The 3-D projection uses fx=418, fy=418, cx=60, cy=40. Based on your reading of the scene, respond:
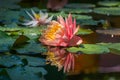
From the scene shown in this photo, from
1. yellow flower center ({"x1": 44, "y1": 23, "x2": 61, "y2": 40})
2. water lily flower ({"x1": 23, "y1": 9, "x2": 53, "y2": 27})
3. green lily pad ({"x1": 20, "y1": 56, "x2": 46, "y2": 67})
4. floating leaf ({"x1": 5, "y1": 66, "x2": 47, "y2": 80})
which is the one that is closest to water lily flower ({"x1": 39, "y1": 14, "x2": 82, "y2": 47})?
yellow flower center ({"x1": 44, "y1": 23, "x2": 61, "y2": 40})

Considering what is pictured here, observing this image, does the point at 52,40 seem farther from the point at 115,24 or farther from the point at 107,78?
the point at 115,24

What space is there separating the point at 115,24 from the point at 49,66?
1.71 metres

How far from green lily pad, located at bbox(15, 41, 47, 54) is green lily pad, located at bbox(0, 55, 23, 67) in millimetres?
138

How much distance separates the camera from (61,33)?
106 inches

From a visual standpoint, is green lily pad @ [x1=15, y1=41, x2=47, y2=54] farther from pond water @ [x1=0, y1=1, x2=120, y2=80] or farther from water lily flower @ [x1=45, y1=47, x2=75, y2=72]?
pond water @ [x1=0, y1=1, x2=120, y2=80]

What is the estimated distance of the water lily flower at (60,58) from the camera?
236 centimetres

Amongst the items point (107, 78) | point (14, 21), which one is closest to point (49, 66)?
point (107, 78)

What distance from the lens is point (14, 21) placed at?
3.88 metres

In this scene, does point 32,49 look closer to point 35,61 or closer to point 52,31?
point 52,31

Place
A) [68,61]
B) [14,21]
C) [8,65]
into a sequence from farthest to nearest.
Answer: [14,21] < [68,61] < [8,65]

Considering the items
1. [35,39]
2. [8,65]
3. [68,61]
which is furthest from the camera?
[35,39]

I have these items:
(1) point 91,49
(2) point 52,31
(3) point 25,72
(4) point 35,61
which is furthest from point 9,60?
(1) point 91,49

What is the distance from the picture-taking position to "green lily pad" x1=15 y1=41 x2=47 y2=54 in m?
2.60

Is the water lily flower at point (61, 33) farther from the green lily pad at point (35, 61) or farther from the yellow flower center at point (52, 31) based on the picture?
the green lily pad at point (35, 61)
